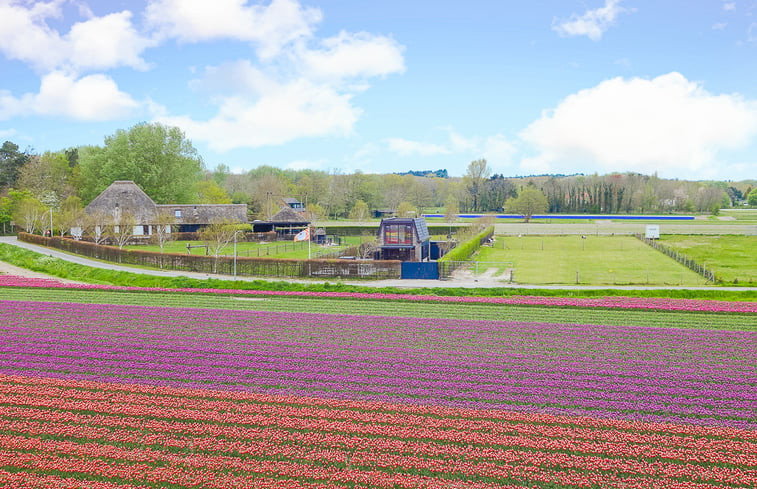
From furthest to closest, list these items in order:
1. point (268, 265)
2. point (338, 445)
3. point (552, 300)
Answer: point (268, 265)
point (552, 300)
point (338, 445)

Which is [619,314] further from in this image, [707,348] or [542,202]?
[542,202]

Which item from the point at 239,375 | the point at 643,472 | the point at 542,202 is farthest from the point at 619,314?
the point at 542,202

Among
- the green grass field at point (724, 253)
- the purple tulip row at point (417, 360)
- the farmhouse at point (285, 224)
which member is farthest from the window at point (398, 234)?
the farmhouse at point (285, 224)

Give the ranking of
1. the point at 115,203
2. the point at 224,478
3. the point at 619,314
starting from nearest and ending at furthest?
the point at 224,478 < the point at 619,314 < the point at 115,203

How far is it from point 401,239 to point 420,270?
7.53m

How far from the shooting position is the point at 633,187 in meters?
142

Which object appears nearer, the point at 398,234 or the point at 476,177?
the point at 398,234

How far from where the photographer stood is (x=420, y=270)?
113ft

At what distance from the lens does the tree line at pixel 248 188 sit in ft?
239

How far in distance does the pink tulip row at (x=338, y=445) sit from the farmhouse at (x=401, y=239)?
2864 cm

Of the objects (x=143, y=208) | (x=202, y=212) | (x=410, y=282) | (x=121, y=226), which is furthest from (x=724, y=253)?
(x=143, y=208)

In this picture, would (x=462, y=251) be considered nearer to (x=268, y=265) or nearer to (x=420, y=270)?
(x=420, y=270)

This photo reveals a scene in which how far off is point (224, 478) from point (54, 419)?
4.93 metres

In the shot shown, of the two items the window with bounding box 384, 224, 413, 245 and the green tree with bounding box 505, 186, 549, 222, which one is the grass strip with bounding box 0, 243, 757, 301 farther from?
the green tree with bounding box 505, 186, 549, 222
